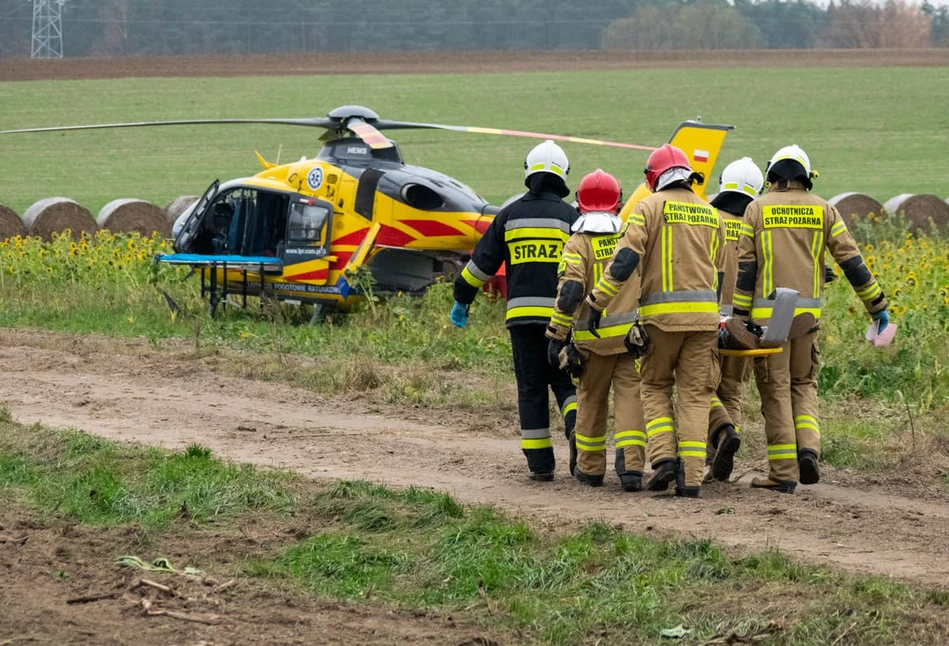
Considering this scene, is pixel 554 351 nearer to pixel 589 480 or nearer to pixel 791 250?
pixel 589 480

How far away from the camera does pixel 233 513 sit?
802 centimetres

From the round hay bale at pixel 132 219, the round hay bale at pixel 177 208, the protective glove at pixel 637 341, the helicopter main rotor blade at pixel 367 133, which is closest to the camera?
the protective glove at pixel 637 341

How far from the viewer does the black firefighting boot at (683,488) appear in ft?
27.6

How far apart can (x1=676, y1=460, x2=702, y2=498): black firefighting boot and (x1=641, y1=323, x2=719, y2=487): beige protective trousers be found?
26 mm

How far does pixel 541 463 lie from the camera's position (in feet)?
29.8

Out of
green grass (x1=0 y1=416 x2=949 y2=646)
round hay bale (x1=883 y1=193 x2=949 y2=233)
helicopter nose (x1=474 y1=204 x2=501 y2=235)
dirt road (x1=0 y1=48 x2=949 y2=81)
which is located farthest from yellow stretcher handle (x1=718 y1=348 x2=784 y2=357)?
dirt road (x1=0 y1=48 x2=949 y2=81)

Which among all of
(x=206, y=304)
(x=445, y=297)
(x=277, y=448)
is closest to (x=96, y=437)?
(x=277, y=448)

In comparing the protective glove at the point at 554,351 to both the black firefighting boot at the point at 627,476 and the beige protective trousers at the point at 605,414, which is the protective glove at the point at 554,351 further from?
the black firefighting boot at the point at 627,476

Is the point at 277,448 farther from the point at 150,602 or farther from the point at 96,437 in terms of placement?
the point at 150,602

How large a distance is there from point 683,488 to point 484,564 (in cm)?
198

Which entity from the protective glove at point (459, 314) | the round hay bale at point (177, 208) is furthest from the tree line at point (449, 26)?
the protective glove at point (459, 314)

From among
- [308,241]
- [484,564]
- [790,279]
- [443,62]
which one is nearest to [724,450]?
[790,279]

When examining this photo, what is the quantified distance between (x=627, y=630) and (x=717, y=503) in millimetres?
2438

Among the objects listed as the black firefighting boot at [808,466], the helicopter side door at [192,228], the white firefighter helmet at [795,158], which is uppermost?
the white firefighter helmet at [795,158]
